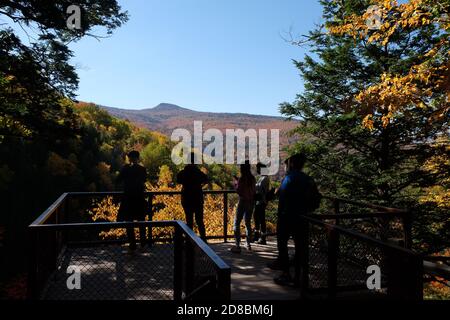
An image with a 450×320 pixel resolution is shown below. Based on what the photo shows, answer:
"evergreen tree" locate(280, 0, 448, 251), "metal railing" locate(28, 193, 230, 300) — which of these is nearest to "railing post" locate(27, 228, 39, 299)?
"metal railing" locate(28, 193, 230, 300)

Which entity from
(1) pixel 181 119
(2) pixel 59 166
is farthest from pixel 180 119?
(2) pixel 59 166

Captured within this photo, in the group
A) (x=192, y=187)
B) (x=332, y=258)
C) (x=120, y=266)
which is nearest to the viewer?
(x=332, y=258)

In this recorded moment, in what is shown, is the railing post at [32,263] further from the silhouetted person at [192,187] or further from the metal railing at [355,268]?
the silhouetted person at [192,187]

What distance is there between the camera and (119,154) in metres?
44.6

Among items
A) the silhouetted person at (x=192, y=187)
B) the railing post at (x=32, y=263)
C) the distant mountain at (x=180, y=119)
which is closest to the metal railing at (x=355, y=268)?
the silhouetted person at (x=192, y=187)

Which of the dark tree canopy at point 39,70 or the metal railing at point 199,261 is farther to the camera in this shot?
the dark tree canopy at point 39,70

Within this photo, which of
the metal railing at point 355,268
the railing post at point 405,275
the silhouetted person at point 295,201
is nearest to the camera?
the railing post at point 405,275

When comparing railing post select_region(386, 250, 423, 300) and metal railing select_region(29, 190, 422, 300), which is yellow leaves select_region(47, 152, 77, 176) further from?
railing post select_region(386, 250, 423, 300)

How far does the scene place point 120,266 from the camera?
19.7 ft

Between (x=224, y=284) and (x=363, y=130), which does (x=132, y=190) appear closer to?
(x=224, y=284)

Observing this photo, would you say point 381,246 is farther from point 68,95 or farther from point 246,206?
point 68,95

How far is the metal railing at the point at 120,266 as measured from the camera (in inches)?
107

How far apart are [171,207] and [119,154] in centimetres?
947

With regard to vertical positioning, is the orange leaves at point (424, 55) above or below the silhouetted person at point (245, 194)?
above
